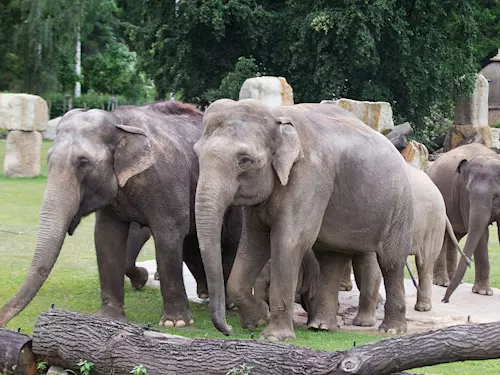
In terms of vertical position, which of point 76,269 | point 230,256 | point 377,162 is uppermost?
point 377,162

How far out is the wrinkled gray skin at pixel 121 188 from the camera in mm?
8133

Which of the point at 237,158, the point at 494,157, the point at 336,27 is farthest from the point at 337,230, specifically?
the point at 336,27

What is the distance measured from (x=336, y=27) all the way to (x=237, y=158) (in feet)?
60.4

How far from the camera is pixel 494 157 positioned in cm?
1184

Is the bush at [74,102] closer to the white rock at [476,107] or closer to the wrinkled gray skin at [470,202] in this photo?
the white rock at [476,107]

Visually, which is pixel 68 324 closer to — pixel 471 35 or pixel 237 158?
pixel 237 158

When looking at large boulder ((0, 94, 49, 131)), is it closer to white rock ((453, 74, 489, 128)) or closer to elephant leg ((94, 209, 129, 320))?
white rock ((453, 74, 489, 128))

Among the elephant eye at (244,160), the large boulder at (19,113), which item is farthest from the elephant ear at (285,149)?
the large boulder at (19,113)

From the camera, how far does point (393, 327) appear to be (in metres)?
9.16

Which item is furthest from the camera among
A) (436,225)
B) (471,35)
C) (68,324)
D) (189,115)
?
(471,35)

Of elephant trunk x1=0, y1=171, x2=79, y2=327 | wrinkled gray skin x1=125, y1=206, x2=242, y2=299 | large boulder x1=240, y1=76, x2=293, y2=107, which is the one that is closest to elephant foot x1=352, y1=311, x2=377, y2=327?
wrinkled gray skin x1=125, y1=206, x2=242, y2=299

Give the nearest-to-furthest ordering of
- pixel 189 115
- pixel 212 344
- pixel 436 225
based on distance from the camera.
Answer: pixel 212 344
pixel 189 115
pixel 436 225

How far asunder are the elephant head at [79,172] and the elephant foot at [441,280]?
525 cm

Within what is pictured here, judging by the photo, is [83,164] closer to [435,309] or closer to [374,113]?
[435,309]
